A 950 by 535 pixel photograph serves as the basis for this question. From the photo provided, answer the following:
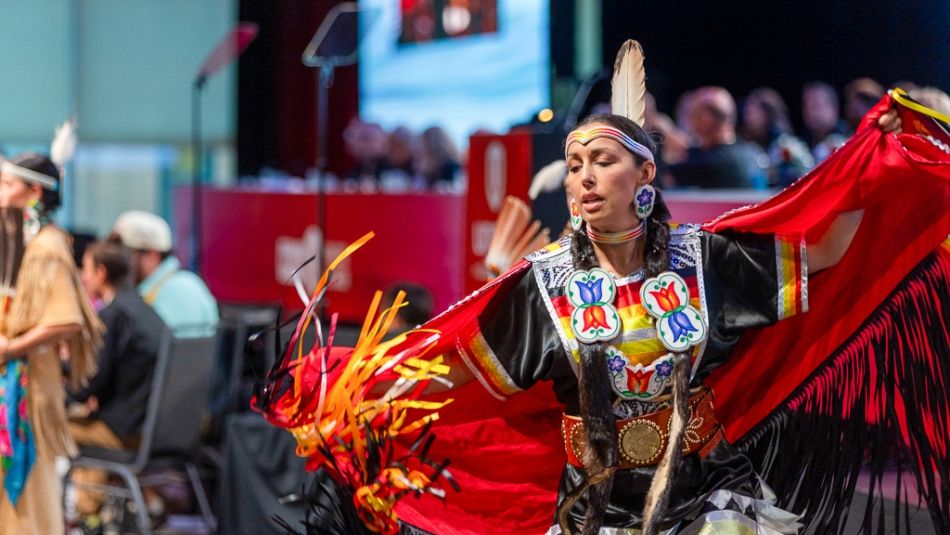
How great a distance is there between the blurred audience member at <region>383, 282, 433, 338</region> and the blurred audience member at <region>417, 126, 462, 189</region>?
359cm

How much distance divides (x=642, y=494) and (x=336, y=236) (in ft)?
18.0

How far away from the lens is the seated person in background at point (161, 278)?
6586 mm

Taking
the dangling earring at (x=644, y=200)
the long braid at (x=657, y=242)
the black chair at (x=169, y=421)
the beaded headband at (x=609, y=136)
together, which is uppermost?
the beaded headband at (x=609, y=136)

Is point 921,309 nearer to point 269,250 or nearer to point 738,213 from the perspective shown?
point 738,213

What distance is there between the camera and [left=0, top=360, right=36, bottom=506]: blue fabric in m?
4.50

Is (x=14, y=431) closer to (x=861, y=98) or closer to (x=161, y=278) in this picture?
(x=161, y=278)

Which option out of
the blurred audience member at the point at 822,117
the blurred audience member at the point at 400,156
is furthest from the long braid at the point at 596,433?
the blurred audience member at the point at 400,156

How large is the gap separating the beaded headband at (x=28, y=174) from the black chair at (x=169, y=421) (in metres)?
1.24

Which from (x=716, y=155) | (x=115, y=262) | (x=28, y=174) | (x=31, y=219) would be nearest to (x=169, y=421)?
(x=115, y=262)

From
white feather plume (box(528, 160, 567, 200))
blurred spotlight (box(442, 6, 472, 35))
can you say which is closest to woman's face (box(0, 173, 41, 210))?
white feather plume (box(528, 160, 567, 200))

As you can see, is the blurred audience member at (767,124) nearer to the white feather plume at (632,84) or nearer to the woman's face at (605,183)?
the white feather plume at (632,84)

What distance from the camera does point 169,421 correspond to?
18.7ft

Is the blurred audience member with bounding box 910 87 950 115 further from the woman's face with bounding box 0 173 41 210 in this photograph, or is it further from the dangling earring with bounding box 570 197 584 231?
the woman's face with bounding box 0 173 41 210

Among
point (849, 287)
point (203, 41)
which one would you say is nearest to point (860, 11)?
point (849, 287)
